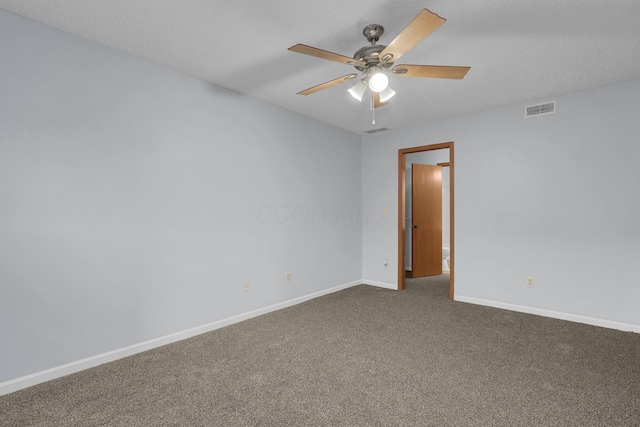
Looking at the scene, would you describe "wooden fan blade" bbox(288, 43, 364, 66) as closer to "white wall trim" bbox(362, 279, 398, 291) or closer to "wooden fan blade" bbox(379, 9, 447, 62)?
"wooden fan blade" bbox(379, 9, 447, 62)

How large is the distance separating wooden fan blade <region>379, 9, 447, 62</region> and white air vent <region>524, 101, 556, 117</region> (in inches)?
98.9

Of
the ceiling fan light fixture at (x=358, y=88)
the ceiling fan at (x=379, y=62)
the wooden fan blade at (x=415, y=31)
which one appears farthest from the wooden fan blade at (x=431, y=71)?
Answer: the ceiling fan light fixture at (x=358, y=88)

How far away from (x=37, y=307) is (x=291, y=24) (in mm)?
2597

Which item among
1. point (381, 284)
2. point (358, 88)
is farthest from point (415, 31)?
point (381, 284)

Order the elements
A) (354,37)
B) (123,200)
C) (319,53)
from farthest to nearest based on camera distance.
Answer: (123,200), (354,37), (319,53)

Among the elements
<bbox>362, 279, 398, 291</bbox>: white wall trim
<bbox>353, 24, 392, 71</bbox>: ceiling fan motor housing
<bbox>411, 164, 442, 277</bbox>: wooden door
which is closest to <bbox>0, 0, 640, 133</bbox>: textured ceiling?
<bbox>353, 24, 392, 71</bbox>: ceiling fan motor housing

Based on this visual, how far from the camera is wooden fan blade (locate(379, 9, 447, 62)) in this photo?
60.8 inches

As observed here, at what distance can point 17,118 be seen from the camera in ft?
6.73

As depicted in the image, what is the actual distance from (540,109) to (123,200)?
4.38 meters

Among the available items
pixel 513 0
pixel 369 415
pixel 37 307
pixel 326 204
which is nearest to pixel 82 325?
pixel 37 307

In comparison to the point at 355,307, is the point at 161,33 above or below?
above

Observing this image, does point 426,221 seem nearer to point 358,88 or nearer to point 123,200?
point 358,88

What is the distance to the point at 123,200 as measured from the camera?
8.30ft

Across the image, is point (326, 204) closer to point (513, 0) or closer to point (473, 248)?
point (473, 248)
